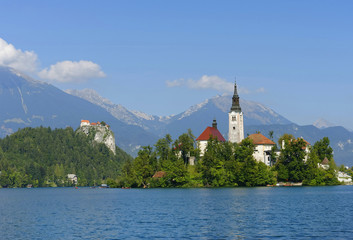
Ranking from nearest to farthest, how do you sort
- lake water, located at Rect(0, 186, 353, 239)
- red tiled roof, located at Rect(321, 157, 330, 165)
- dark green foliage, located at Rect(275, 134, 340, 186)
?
1. lake water, located at Rect(0, 186, 353, 239)
2. dark green foliage, located at Rect(275, 134, 340, 186)
3. red tiled roof, located at Rect(321, 157, 330, 165)

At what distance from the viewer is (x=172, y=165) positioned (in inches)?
6447

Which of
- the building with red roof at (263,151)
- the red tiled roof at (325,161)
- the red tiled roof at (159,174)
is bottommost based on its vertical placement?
the red tiled roof at (159,174)

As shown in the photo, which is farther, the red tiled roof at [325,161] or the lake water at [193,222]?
the red tiled roof at [325,161]

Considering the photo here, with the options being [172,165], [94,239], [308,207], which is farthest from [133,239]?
[172,165]

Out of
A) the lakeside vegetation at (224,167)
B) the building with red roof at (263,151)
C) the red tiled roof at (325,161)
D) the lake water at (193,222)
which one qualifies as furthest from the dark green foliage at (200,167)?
the lake water at (193,222)

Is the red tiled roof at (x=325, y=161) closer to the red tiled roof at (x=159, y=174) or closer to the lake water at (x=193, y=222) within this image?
the red tiled roof at (x=159, y=174)

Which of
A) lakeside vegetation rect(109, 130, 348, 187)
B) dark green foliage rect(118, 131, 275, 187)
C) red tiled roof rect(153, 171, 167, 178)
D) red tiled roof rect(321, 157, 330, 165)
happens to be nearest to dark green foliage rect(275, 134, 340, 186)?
lakeside vegetation rect(109, 130, 348, 187)

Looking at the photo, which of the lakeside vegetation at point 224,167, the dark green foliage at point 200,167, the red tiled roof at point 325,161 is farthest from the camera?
the red tiled roof at point 325,161

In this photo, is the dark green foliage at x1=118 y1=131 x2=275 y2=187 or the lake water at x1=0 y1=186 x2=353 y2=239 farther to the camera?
the dark green foliage at x1=118 y1=131 x2=275 y2=187

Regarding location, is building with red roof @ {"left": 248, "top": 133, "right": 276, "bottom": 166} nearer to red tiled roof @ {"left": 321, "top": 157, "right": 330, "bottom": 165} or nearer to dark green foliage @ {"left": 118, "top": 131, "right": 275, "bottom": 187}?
dark green foliage @ {"left": 118, "top": 131, "right": 275, "bottom": 187}

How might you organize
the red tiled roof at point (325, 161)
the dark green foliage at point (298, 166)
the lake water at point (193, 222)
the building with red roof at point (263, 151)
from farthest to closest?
the building with red roof at point (263, 151) < the red tiled roof at point (325, 161) < the dark green foliage at point (298, 166) < the lake water at point (193, 222)

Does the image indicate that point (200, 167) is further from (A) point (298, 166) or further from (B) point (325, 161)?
(B) point (325, 161)

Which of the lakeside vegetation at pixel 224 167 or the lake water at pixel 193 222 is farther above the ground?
the lakeside vegetation at pixel 224 167

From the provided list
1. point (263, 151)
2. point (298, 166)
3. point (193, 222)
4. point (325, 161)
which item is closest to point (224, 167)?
point (298, 166)
